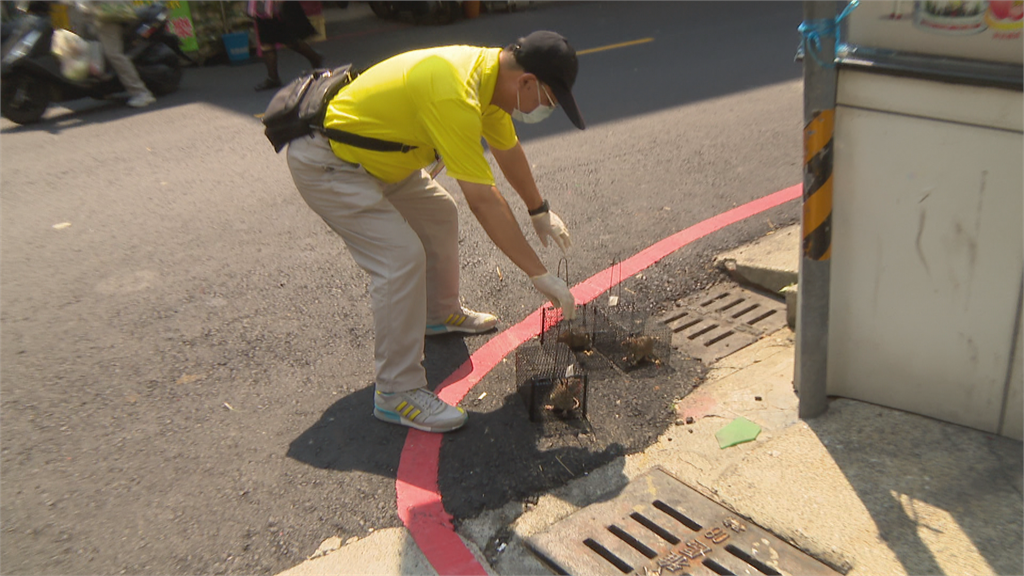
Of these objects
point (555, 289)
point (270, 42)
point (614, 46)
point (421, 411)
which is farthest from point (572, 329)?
point (614, 46)

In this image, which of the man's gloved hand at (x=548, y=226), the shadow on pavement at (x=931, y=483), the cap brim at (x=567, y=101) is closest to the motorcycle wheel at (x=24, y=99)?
the man's gloved hand at (x=548, y=226)

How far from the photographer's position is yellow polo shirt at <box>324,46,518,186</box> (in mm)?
3037

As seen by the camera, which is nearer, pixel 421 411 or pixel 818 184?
pixel 818 184

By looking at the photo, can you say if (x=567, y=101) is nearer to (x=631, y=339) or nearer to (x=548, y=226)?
(x=548, y=226)

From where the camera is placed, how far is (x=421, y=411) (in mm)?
3514

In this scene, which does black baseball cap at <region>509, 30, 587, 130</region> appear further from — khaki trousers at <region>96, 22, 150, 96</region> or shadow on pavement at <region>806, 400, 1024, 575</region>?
khaki trousers at <region>96, 22, 150, 96</region>

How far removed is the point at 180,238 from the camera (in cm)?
545

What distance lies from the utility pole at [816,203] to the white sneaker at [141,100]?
7763 millimetres

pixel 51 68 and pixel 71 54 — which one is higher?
pixel 71 54

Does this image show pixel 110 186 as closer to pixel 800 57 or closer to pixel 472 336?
pixel 472 336

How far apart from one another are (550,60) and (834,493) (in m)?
1.89

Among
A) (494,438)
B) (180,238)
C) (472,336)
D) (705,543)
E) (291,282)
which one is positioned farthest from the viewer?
(180,238)

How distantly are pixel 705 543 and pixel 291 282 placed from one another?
2.99 meters

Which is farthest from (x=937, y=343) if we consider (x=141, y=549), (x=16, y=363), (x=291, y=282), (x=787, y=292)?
(x=16, y=363)
